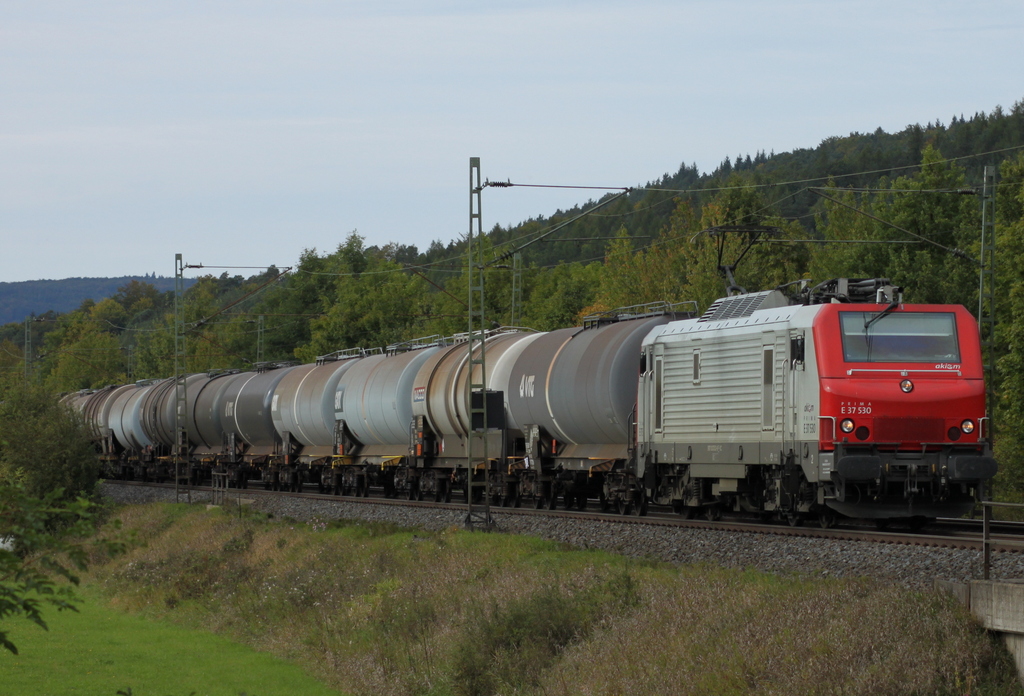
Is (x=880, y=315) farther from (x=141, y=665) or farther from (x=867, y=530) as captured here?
(x=141, y=665)

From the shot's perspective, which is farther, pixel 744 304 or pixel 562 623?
pixel 744 304

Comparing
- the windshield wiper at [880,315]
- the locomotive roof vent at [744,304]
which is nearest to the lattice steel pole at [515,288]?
the locomotive roof vent at [744,304]

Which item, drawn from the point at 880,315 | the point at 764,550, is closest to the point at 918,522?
the point at 880,315

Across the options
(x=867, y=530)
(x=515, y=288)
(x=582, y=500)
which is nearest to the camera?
(x=867, y=530)

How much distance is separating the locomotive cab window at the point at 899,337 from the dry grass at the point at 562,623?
181 inches

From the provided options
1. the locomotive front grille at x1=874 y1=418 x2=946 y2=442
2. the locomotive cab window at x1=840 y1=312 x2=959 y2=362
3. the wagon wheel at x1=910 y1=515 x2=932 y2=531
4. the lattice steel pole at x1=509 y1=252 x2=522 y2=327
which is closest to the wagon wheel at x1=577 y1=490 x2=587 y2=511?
the wagon wheel at x1=910 y1=515 x2=932 y2=531

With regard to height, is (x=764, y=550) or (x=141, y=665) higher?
(x=764, y=550)

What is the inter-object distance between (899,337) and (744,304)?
331cm

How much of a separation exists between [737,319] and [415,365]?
14.4 meters

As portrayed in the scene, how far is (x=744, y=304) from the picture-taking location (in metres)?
21.1

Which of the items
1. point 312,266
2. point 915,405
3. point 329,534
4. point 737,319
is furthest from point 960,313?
point 312,266

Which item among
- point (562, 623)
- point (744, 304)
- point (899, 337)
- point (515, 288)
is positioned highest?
point (515, 288)

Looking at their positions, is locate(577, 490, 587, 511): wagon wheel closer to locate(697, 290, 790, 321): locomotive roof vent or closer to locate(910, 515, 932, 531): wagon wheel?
locate(697, 290, 790, 321): locomotive roof vent

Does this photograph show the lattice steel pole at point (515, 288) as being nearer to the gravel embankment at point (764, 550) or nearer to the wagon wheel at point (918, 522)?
the gravel embankment at point (764, 550)
